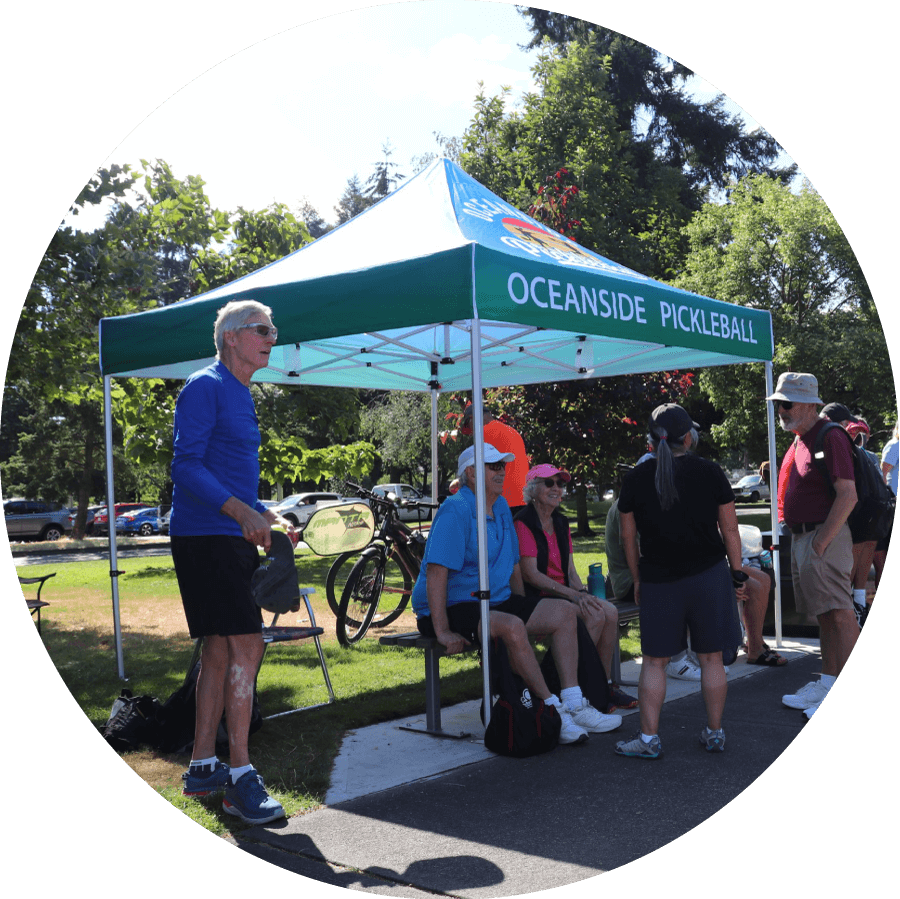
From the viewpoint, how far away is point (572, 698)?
5.19 m

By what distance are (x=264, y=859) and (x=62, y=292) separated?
6.97 metres

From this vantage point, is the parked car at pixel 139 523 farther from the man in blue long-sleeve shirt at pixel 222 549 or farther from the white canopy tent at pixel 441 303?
the man in blue long-sleeve shirt at pixel 222 549

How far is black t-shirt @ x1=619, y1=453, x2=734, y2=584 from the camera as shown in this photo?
178 inches

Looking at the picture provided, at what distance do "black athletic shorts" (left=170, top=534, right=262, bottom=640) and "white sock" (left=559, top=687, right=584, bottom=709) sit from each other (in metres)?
2.11

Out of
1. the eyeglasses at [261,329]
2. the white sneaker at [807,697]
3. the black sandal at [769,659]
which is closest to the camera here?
the eyeglasses at [261,329]

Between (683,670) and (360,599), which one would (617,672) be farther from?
(360,599)

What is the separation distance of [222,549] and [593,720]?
2.50 metres

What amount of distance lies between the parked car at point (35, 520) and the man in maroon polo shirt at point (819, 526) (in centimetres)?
3191

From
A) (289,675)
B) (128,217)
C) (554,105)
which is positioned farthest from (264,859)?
(554,105)

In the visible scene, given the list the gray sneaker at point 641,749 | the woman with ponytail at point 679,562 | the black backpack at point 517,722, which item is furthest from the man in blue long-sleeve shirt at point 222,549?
the woman with ponytail at point 679,562

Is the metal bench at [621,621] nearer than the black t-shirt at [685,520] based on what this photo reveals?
No

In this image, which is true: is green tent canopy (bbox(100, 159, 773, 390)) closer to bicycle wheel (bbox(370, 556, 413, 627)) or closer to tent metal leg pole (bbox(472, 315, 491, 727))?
tent metal leg pole (bbox(472, 315, 491, 727))

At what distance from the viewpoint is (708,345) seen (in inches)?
261

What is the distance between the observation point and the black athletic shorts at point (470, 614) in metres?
5.05
